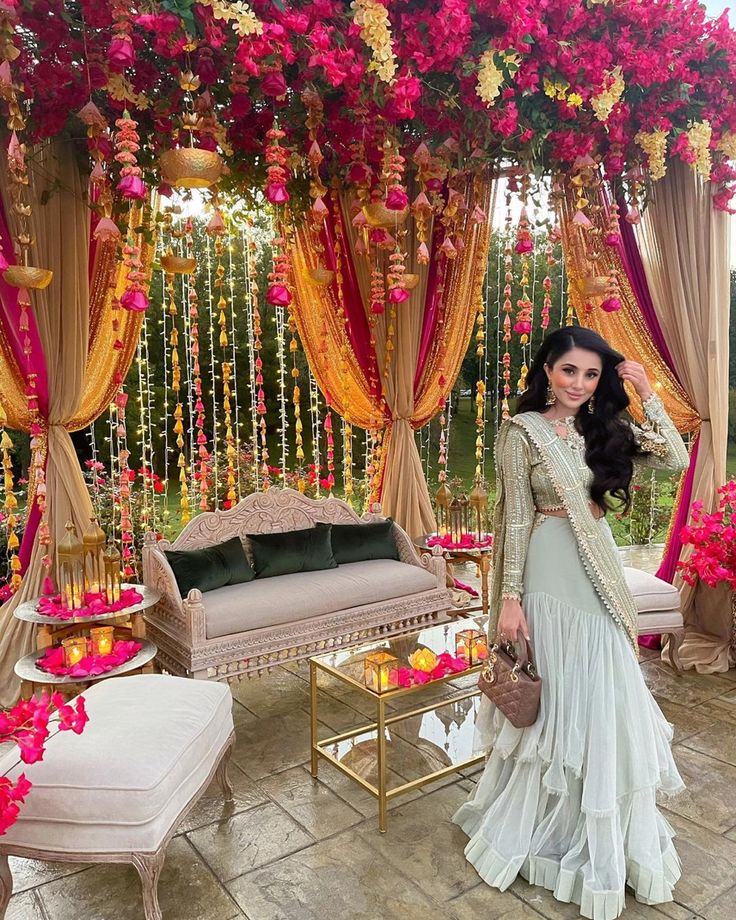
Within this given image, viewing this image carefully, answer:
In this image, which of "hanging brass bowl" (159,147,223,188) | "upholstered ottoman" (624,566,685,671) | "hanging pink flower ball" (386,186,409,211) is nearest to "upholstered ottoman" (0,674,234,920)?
"hanging brass bowl" (159,147,223,188)

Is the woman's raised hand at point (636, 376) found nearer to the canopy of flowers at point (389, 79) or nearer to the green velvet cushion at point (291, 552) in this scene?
the canopy of flowers at point (389, 79)

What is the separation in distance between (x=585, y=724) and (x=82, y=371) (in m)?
2.85

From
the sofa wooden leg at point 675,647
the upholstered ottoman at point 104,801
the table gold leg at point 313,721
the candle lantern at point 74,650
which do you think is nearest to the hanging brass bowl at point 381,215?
the table gold leg at point 313,721

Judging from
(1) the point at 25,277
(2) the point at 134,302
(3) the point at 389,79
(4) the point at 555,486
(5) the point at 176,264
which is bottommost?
(4) the point at 555,486

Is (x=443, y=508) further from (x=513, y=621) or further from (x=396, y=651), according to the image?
(x=513, y=621)

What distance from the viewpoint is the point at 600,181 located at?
439 centimetres

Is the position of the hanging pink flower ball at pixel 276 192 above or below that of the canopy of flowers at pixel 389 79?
below

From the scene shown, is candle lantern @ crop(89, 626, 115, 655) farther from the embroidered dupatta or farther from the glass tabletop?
the embroidered dupatta

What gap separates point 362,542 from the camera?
447 centimetres

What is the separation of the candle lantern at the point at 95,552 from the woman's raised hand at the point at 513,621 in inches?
80.1

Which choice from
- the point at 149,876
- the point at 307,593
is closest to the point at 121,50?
the point at 307,593

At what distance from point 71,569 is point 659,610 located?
114 inches

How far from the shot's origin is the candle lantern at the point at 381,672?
9.02 feet

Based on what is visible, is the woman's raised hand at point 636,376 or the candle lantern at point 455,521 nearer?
the woman's raised hand at point 636,376
